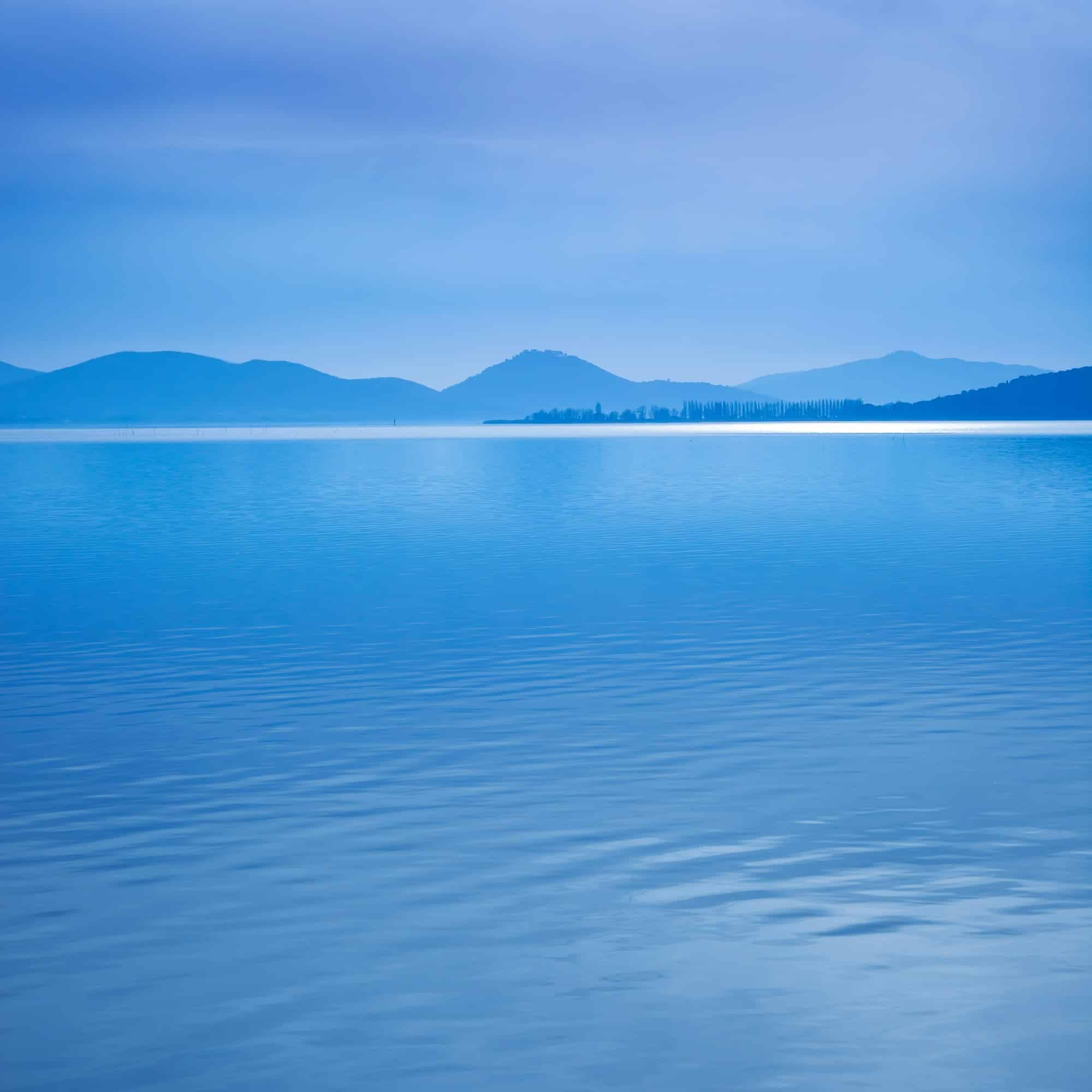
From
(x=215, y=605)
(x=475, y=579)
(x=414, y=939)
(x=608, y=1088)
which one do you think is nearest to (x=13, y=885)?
(x=414, y=939)

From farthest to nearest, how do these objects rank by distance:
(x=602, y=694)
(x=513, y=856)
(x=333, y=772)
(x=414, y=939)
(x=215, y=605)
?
(x=215, y=605)
(x=602, y=694)
(x=333, y=772)
(x=513, y=856)
(x=414, y=939)

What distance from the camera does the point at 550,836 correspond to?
15.5m

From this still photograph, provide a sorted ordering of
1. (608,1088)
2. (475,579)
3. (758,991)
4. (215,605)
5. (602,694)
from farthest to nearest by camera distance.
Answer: (475,579) → (215,605) → (602,694) → (758,991) → (608,1088)

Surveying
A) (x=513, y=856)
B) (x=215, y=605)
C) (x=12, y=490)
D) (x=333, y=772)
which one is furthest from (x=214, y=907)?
(x=12, y=490)

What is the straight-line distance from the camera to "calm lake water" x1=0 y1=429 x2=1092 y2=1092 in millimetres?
10844

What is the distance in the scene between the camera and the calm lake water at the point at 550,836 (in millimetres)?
10844

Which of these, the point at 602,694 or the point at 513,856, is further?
the point at 602,694

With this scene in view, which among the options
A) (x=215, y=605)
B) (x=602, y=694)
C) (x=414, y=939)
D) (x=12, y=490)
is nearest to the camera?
(x=414, y=939)

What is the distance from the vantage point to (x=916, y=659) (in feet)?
86.1

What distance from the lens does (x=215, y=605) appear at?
35344 mm

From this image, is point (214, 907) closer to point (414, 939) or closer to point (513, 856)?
point (414, 939)

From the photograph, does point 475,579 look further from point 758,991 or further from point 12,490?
point 12,490

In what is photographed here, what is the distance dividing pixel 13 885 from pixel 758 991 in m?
7.37

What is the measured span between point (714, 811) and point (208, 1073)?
7474 millimetres
